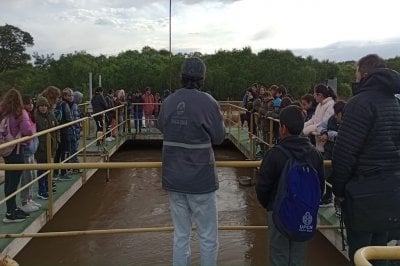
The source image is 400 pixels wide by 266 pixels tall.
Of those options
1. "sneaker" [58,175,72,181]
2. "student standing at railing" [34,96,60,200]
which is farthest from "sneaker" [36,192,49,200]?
"sneaker" [58,175,72,181]

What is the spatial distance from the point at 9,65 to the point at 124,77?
987 inches

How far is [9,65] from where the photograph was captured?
54750mm

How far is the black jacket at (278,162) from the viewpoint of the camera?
3064mm

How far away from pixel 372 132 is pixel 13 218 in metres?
4.10

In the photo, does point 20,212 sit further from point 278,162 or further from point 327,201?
point 327,201

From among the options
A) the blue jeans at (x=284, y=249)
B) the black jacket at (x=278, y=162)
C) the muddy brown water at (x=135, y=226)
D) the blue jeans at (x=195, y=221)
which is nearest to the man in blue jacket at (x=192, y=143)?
the blue jeans at (x=195, y=221)

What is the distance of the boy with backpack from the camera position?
300 cm

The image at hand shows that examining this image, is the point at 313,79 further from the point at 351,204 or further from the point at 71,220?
the point at 351,204

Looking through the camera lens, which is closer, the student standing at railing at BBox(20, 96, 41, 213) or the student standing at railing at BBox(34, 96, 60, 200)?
the student standing at railing at BBox(20, 96, 41, 213)

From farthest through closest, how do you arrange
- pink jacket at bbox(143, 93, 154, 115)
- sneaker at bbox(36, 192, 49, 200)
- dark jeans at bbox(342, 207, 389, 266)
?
pink jacket at bbox(143, 93, 154, 115) < sneaker at bbox(36, 192, 49, 200) < dark jeans at bbox(342, 207, 389, 266)

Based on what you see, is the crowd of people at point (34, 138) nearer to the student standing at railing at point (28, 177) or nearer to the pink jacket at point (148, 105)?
the student standing at railing at point (28, 177)

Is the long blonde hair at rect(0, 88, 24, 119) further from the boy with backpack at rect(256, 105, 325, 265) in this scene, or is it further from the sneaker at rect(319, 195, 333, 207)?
the sneaker at rect(319, 195, 333, 207)

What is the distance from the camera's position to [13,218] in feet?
18.1

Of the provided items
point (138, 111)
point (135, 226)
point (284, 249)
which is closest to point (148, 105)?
point (138, 111)
